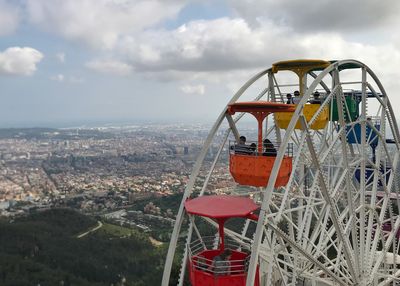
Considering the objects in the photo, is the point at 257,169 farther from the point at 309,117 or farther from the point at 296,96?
the point at 296,96

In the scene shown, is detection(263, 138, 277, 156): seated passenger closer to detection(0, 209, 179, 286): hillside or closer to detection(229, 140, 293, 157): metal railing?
detection(229, 140, 293, 157): metal railing

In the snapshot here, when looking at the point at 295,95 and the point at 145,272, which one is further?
the point at 145,272

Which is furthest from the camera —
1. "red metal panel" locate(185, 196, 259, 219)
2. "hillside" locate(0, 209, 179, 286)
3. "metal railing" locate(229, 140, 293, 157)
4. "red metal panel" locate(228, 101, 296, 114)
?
"hillside" locate(0, 209, 179, 286)

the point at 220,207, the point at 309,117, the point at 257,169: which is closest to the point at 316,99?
the point at 309,117

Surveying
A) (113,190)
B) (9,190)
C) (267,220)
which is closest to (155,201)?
(113,190)

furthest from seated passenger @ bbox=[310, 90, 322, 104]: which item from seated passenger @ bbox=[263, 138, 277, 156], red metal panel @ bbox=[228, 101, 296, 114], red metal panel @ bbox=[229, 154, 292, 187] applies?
red metal panel @ bbox=[229, 154, 292, 187]

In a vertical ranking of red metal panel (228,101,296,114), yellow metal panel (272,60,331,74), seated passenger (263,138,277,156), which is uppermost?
yellow metal panel (272,60,331,74)

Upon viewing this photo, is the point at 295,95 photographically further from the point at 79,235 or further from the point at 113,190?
the point at 113,190
